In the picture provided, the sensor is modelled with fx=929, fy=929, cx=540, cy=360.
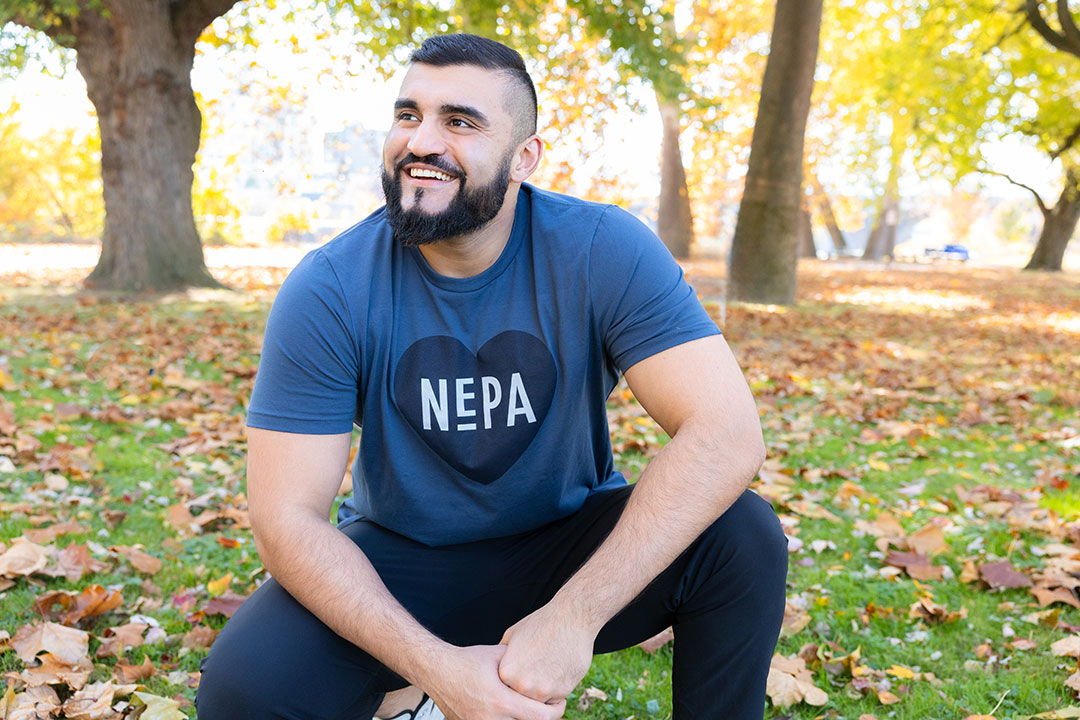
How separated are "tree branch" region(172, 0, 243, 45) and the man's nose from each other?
9781 mm

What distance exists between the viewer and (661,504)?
200cm

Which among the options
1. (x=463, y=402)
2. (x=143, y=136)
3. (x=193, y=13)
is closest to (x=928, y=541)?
(x=463, y=402)

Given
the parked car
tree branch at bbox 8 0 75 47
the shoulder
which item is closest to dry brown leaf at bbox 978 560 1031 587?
the shoulder

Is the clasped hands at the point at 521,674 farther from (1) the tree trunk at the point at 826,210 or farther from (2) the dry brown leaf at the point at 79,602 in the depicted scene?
(1) the tree trunk at the point at 826,210

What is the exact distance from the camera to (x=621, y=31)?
1093cm

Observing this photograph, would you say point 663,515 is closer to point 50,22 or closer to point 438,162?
point 438,162

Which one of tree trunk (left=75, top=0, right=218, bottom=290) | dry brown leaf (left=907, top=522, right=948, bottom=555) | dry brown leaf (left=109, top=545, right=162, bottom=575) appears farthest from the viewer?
tree trunk (left=75, top=0, right=218, bottom=290)

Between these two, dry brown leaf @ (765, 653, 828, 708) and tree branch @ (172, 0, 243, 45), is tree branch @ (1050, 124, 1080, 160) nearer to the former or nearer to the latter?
tree branch @ (172, 0, 243, 45)

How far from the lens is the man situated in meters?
1.88

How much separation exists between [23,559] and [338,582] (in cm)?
182

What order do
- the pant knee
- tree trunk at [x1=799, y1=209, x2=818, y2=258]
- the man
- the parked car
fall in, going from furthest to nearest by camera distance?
the parked car → tree trunk at [x1=799, y1=209, x2=818, y2=258] → the pant knee → the man

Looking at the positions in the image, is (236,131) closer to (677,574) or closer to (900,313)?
(900,313)

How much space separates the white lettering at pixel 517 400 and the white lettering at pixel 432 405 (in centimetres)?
15

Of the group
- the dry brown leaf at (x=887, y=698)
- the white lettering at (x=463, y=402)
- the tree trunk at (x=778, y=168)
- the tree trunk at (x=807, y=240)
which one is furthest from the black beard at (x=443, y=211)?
the tree trunk at (x=807, y=240)
